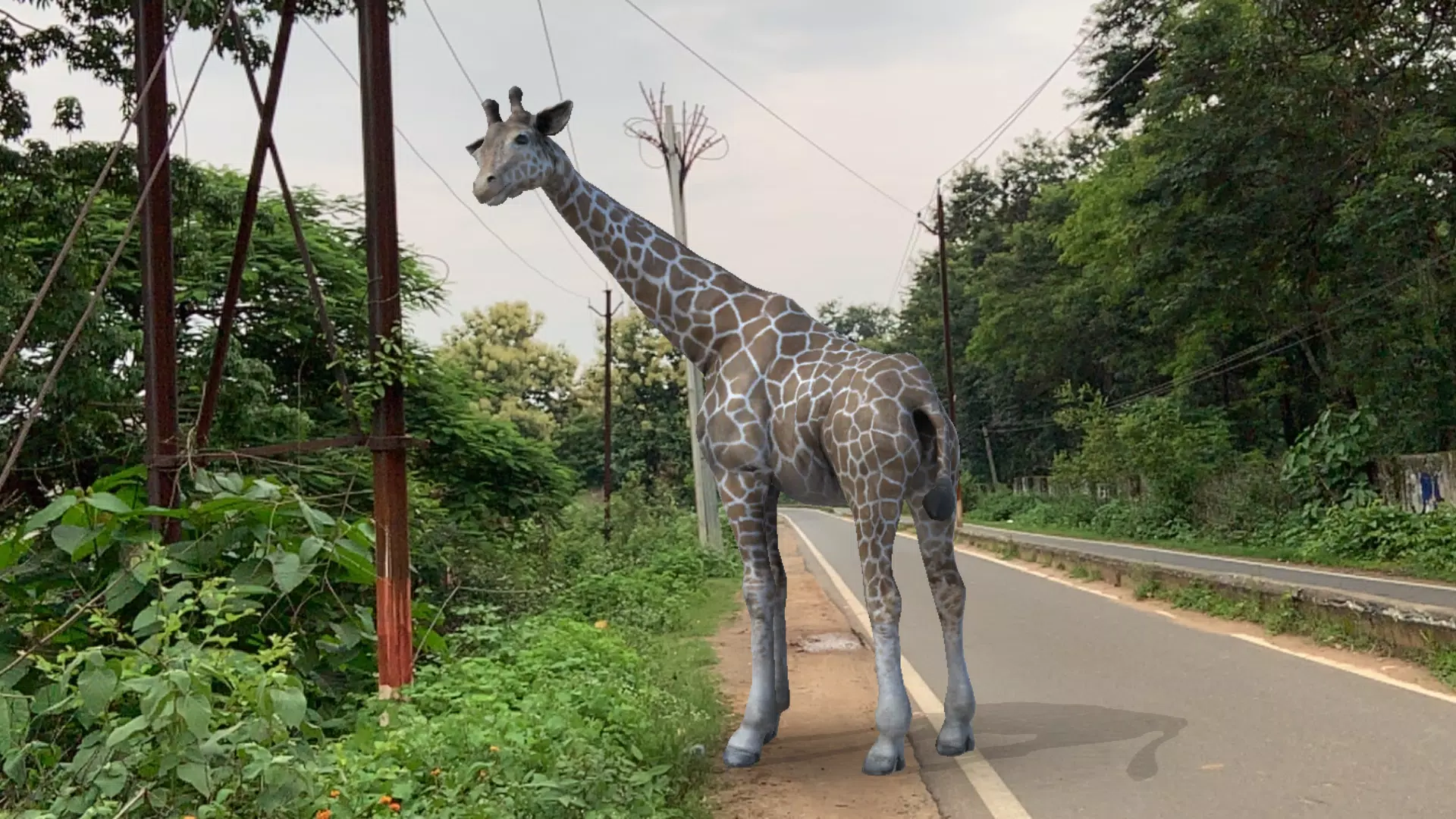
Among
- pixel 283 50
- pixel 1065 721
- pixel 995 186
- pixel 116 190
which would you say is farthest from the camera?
pixel 995 186

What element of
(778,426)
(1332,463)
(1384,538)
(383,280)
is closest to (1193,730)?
(778,426)

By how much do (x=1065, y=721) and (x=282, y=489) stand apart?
4943 mm

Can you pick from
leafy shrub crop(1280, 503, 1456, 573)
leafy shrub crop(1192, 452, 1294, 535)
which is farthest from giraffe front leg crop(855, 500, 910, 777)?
leafy shrub crop(1192, 452, 1294, 535)

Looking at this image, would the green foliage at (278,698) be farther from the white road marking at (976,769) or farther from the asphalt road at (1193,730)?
the asphalt road at (1193,730)

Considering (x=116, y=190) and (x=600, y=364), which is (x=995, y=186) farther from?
(x=116, y=190)

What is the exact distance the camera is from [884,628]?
19.0 feet

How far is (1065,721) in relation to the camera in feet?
22.1

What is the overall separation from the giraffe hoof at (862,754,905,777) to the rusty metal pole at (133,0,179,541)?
4.77 metres

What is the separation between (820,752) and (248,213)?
5197mm

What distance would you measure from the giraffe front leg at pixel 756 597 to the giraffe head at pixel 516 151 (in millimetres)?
1991

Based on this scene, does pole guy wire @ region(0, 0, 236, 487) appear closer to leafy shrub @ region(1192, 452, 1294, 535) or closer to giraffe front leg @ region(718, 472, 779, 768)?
giraffe front leg @ region(718, 472, 779, 768)

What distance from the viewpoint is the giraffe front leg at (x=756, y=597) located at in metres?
6.04

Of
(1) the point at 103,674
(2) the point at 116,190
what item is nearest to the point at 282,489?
(1) the point at 103,674

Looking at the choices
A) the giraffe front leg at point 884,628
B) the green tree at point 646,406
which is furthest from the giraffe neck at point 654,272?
the green tree at point 646,406
